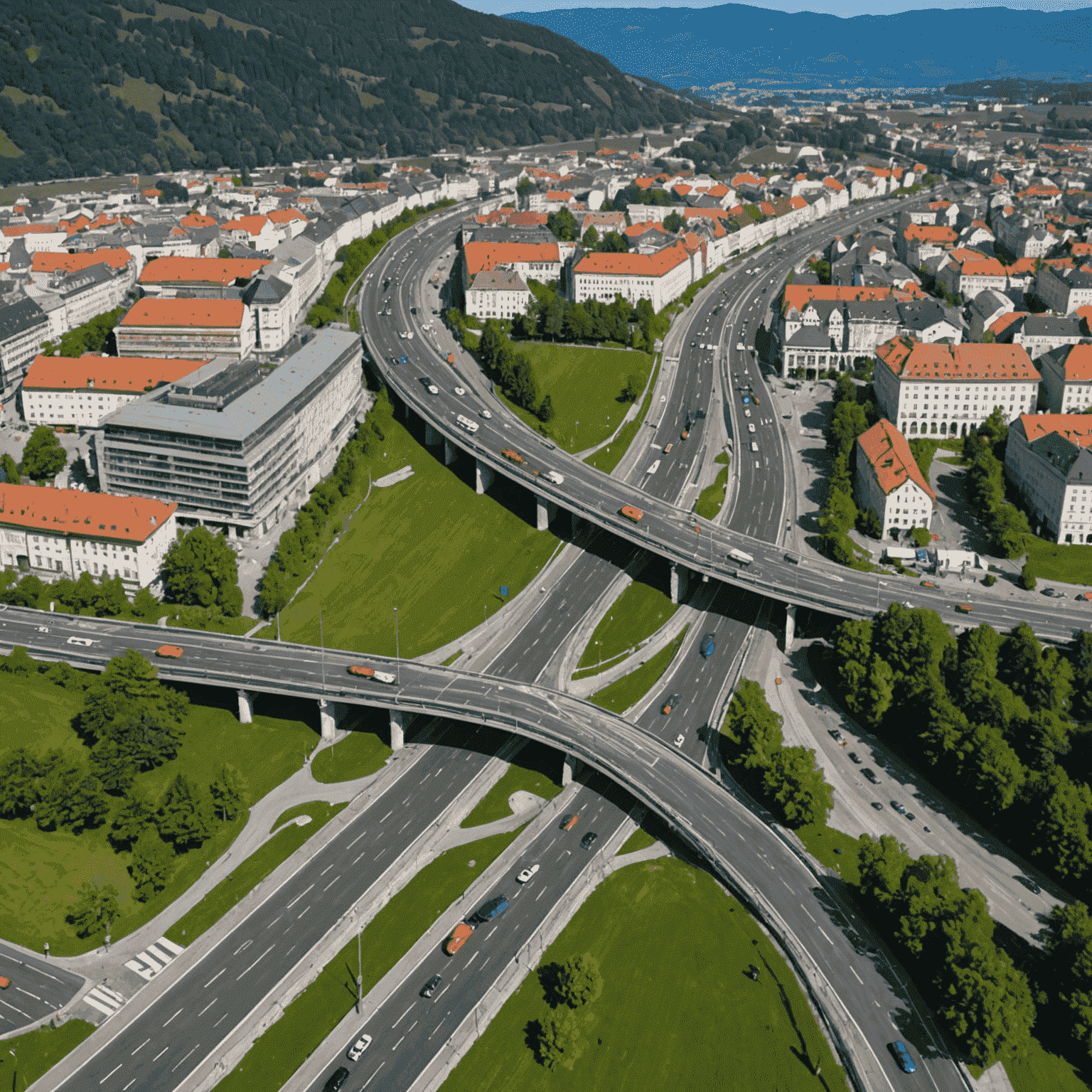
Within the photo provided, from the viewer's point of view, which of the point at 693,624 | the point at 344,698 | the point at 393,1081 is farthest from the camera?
the point at 693,624

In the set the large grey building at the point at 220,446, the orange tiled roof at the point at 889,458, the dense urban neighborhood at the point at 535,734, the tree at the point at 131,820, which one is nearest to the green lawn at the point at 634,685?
the dense urban neighborhood at the point at 535,734

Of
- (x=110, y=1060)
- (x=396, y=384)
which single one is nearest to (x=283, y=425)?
(x=396, y=384)

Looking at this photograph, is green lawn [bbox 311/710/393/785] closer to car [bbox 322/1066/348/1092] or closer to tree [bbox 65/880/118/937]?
tree [bbox 65/880/118/937]

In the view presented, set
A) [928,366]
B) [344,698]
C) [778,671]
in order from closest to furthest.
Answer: [344,698] → [778,671] → [928,366]

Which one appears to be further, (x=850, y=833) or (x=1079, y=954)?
(x=850, y=833)

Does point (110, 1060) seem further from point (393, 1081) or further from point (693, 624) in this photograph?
point (693, 624)

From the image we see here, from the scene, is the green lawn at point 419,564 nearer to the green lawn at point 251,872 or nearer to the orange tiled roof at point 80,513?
the orange tiled roof at point 80,513
